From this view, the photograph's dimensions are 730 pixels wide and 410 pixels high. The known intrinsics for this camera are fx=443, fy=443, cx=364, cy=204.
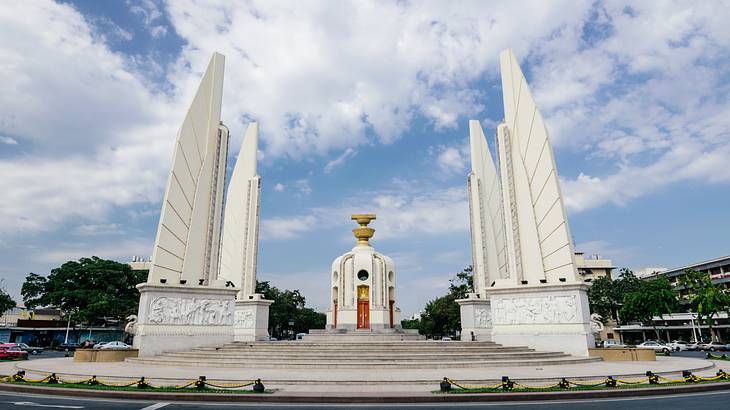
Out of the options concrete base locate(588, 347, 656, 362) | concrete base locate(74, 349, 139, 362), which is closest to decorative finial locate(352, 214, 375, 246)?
concrete base locate(74, 349, 139, 362)

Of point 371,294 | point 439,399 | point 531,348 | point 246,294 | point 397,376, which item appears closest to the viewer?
point 439,399

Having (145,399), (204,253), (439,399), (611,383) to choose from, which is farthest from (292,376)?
(204,253)

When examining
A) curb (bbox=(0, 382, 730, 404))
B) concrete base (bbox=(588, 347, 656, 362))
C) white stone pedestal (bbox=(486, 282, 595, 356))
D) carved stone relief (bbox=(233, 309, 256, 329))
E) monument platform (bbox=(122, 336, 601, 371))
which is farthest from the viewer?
carved stone relief (bbox=(233, 309, 256, 329))

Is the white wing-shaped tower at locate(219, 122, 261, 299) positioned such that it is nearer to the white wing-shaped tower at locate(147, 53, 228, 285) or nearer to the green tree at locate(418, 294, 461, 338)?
the white wing-shaped tower at locate(147, 53, 228, 285)

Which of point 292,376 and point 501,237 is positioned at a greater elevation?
point 501,237

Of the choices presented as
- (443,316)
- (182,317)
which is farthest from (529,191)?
(443,316)

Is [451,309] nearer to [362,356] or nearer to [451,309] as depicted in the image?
[451,309]

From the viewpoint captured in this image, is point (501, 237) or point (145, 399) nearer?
point (145, 399)

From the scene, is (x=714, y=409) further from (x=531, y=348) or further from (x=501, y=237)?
(x=501, y=237)

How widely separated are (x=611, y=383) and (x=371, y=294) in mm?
23169

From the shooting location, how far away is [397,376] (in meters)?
12.2

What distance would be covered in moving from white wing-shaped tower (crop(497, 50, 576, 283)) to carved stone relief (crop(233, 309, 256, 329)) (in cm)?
1569

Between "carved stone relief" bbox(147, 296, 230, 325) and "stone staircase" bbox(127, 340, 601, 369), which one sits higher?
"carved stone relief" bbox(147, 296, 230, 325)

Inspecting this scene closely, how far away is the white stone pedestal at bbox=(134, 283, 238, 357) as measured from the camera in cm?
1866
